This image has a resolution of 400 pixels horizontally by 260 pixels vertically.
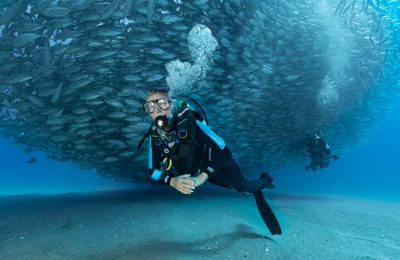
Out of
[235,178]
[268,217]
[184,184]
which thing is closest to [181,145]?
[184,184]

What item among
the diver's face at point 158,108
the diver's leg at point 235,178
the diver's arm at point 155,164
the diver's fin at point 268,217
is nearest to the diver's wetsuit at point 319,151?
the diver's fin at point 268,217

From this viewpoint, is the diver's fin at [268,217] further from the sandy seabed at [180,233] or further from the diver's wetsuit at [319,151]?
the diver's wetsuit at [319,151]

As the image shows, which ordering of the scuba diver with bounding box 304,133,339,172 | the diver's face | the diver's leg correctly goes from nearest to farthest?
the diver's face < the diver's leg < the scuba diver with bounding box 304,133,339,172

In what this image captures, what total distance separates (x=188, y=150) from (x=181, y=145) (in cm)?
11

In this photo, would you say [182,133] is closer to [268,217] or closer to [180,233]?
[180,233]

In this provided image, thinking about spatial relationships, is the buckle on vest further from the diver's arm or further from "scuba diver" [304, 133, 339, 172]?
"scuba diver" [304, 133, 339, 172]

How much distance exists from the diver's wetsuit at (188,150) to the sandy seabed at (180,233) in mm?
1066

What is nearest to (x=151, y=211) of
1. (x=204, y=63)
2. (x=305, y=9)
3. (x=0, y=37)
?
(x=204, y=63)

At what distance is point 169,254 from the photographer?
399 centimetres

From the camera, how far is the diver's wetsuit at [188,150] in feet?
12.3

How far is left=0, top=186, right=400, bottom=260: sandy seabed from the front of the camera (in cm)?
424

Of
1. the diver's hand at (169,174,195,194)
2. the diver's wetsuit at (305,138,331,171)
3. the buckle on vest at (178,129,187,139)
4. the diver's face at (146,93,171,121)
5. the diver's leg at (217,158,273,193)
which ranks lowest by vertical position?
the diver's hand at (169,174,195,194)

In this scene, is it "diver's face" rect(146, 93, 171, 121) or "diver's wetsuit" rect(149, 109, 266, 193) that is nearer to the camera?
"diver's wetsuit" rect(149, 109, 266, 193)

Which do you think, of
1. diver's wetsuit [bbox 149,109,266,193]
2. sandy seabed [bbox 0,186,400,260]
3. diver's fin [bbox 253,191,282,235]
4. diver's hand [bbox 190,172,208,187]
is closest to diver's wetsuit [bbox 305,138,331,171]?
sandy seabed [bbox 0,186,400,260]
